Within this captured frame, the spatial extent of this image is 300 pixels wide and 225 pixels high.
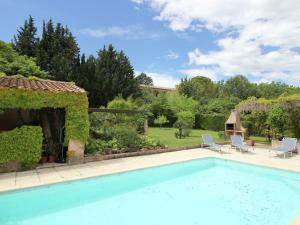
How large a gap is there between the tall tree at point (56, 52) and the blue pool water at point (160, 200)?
22174 mm

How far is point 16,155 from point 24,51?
22279 mm

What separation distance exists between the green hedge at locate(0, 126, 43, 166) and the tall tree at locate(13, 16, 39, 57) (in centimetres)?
2117

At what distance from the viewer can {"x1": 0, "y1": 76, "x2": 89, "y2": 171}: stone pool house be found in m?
10.5

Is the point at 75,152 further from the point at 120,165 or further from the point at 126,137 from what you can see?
the point at 126,137

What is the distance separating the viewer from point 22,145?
10.7 metres

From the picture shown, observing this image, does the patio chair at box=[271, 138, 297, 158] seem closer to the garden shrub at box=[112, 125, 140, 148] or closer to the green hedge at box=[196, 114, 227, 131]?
the garden shrub at box=[112, 125, 140, 148]

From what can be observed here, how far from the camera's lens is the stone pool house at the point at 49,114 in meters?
10.5

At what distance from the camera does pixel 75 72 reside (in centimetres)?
3203

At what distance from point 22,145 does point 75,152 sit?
2265 millimetres

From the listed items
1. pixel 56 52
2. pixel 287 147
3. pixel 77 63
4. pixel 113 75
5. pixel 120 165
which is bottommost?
pixel 120 165

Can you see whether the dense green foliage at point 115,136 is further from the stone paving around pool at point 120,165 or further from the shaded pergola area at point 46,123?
the shaded pergola area at point 46,123

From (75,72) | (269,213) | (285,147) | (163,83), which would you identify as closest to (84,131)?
(269,213)

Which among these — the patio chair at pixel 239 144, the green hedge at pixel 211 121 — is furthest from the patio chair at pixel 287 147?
the green hedge at pixel 211 121

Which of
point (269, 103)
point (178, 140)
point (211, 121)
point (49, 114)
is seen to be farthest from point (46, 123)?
point (211, 121)
